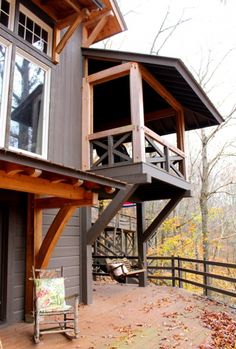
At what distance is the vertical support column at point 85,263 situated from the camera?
6.27 m

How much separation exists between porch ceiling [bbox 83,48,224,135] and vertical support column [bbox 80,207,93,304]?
322cm

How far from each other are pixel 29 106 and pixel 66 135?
3.57 ft

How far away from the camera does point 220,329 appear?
4.75 metres

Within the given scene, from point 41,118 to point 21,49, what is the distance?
3.90 feet

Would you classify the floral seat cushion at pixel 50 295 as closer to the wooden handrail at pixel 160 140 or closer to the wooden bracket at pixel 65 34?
the wooden handrail at pixel 160 140

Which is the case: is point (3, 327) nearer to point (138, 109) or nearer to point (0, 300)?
point (0, 300)

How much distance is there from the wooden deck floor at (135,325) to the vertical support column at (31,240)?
1.49 ft

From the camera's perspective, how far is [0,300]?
4.77 metres

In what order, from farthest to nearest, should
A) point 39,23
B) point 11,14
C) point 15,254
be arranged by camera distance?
1. point 39,23
2. point 11,14
3. point 15,254

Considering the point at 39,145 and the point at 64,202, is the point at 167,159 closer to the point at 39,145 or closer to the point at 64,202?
the point at 39,145

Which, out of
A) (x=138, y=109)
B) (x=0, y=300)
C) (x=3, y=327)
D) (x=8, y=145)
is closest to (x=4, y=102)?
(x=8, y=145)

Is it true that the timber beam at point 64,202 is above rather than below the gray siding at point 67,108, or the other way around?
below

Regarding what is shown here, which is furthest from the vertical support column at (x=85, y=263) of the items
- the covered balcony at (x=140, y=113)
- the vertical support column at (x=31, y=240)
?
the vertical support column at (x=31, y=240)

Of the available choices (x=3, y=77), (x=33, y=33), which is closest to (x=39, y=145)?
(x=3, y=77)
